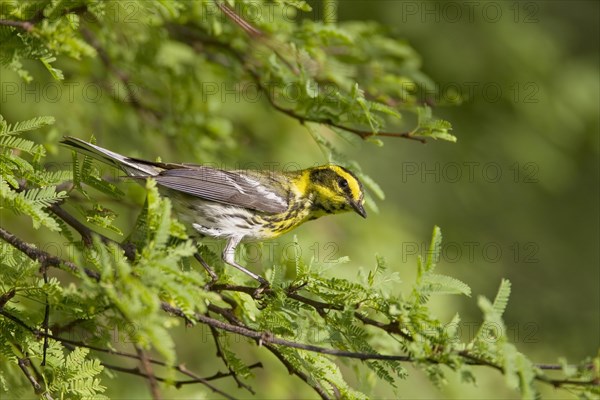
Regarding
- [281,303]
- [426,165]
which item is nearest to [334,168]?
[281,303]

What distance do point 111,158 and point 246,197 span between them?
3.26ft

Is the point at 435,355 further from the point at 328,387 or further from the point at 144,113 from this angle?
the point at 144,113

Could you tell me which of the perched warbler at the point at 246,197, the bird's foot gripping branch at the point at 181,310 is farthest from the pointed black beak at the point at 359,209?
the bird's foot gripping branch at the point at 181,310

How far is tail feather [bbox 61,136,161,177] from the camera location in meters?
3.43

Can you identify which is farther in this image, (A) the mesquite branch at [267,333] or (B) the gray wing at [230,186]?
(B) the gray wing at [230,186]

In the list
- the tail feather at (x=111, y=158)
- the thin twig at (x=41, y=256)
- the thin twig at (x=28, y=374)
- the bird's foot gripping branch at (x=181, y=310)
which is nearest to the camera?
the bird's foot gripping branch at (x=181, y=310)

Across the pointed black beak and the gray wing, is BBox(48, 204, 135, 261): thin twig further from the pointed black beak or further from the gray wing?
the pointed black beak

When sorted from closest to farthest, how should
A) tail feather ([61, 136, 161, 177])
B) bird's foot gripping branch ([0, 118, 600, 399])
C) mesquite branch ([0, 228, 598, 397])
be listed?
bird's foot gripping branch ([0, 118, 600, 399]) → mesquite branch ([0, 228, 598, 397]) → tail feather ([61, 136, 161, 177])

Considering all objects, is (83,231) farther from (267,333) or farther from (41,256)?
(267,333)

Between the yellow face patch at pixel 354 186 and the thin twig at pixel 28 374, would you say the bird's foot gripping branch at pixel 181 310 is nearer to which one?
the thin twig at pixel 28 374

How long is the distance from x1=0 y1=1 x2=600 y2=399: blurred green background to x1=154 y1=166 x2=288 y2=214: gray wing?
506mm

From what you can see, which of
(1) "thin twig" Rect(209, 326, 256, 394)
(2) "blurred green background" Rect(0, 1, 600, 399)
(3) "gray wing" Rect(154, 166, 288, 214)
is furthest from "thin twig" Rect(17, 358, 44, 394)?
(2) "blurred green background" Rect(0, 1, 600, 399)

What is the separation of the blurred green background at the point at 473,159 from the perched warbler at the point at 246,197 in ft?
1.61

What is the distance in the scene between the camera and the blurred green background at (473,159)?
5.63m
